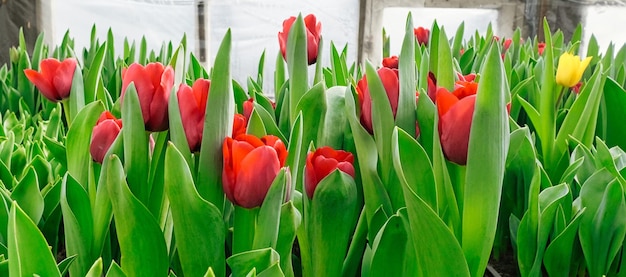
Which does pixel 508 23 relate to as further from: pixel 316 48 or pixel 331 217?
pixel 331 217

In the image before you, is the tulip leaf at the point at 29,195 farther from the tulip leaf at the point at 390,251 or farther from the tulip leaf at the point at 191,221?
the tulip leaf at the point at 390,251

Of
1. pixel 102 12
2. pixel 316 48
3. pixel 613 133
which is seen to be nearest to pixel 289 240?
pixel 316 48

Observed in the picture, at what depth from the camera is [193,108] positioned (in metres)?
0.41

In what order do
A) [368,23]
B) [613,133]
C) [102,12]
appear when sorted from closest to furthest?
[613,133] → [102,12] → [368,23]

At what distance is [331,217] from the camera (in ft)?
1.44

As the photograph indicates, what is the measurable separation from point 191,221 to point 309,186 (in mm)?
93

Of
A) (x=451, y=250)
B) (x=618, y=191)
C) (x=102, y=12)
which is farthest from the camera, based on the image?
(x=102, y=12)

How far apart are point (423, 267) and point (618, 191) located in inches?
9.0

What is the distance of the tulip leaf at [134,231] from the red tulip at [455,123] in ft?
0.66

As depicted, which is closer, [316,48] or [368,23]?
[316,48]

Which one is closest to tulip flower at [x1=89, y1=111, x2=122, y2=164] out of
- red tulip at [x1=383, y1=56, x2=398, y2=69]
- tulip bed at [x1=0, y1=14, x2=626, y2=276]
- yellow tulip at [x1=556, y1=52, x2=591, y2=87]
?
tulip bed at [x1=0, y1=14, x2=626, y2=276]

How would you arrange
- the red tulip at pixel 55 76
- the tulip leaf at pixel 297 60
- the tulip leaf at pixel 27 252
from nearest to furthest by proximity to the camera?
the tulip leaf at pixel 27 252
the tulip leaf at pixel 297 60
the red tulip at pixel 55 76

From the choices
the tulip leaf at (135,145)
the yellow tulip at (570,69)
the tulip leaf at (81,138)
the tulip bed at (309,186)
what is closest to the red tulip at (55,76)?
the tulip bed at (309,186)

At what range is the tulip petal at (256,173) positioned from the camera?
37 cm
